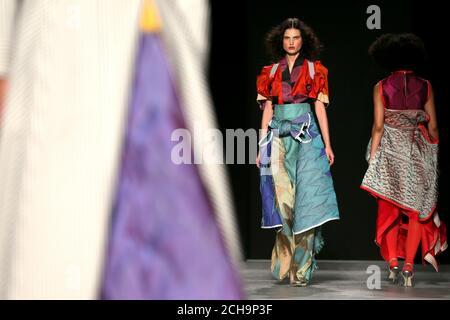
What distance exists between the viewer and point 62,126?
929 millimetres

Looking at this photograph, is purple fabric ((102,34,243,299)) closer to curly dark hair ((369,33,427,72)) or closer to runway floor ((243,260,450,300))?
runway floor ((243,260,450,300))

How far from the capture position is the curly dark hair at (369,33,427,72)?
5.16 meters

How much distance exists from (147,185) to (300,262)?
394 centimetres

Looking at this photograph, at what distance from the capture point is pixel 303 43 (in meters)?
4.98

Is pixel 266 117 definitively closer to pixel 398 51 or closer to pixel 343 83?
pixel 398 51

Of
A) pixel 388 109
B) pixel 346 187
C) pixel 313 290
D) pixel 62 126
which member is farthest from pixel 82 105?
pixel 346 187

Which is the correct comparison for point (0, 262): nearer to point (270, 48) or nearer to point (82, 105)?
point (82, 105)

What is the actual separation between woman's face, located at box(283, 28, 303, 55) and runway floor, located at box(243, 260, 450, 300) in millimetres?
1380

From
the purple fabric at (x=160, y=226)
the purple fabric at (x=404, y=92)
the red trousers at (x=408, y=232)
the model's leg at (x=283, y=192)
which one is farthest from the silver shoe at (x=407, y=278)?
the purple fabric at (x=160, y=226)

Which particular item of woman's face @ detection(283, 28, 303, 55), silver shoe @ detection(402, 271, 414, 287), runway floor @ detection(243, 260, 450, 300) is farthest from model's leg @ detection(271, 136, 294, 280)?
silver shoe @ detection(402, 271, 414, 287)

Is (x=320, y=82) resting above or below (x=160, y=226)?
above

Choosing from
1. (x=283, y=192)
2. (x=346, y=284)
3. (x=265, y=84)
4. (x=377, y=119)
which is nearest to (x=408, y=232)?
(x=346, y=284)

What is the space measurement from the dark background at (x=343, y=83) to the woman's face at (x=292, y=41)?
1.12m

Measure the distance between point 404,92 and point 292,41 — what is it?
0.73m
